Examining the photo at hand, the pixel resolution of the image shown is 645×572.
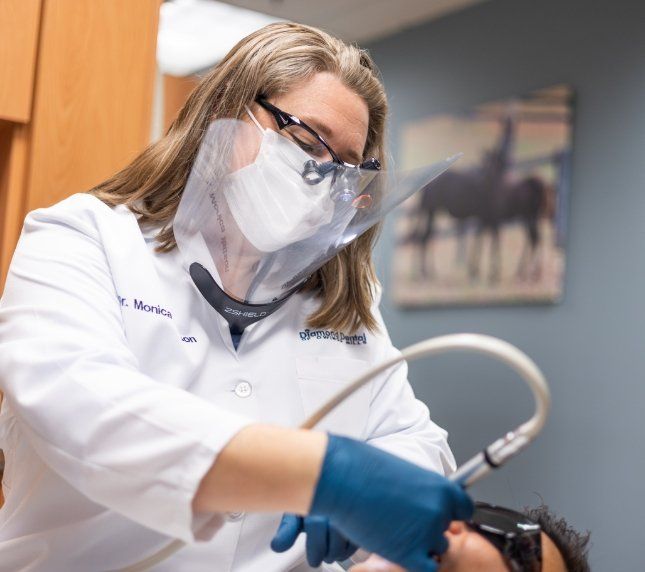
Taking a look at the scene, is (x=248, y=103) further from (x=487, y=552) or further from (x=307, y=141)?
(x=487, y=552)

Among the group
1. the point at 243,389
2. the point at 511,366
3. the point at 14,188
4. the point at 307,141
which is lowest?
the point at 243,389

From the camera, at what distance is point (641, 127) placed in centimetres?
338

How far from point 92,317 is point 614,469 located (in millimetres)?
2732

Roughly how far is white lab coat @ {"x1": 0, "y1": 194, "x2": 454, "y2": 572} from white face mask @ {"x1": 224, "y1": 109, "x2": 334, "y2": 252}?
16 cm

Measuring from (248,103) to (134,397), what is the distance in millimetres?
661

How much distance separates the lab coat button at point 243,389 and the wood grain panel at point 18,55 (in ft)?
2.43

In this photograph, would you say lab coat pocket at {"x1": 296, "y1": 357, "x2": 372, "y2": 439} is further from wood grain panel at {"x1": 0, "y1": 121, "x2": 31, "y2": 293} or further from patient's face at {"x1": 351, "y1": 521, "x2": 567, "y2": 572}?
wood grain panel at {"x1": 0, "y1": 121, "x2": 31, "y2": 293}

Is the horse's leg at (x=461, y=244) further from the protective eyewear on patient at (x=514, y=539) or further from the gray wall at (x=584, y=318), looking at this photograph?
the protective eyewear on patient at (x=514, y=539)

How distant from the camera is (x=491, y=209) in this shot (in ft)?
12.7

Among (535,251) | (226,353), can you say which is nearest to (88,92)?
(226,353)


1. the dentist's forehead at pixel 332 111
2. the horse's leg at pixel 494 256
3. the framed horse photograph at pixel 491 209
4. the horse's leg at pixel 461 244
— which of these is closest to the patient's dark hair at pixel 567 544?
the dentist's forehead at pixel 332 111

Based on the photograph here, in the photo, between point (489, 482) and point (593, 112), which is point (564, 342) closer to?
point (489, 482)

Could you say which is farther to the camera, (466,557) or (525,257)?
(525,257)

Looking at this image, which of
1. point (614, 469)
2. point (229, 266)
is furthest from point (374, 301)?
point (614, 469)
